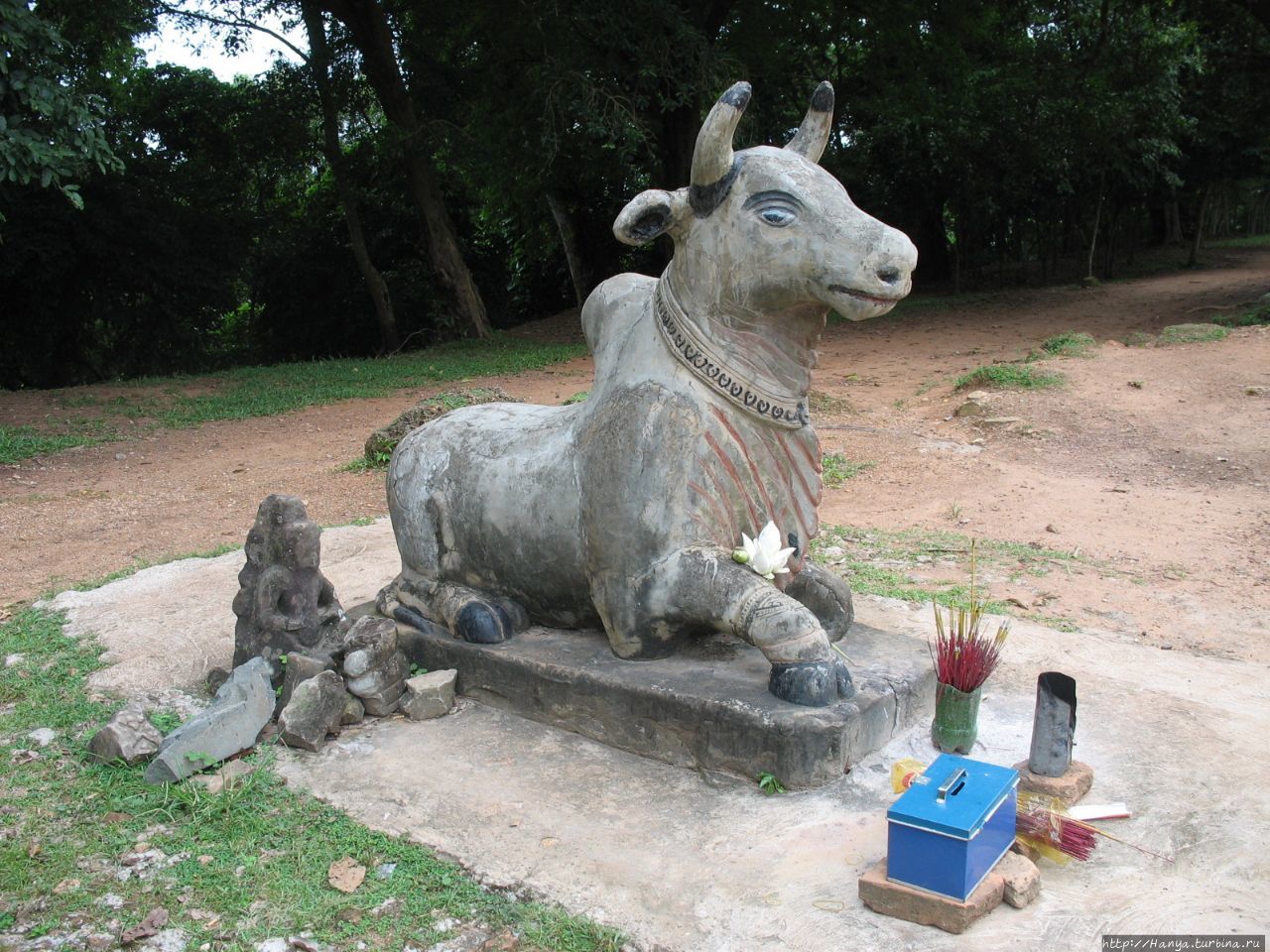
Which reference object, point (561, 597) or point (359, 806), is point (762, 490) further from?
point (359, 806)

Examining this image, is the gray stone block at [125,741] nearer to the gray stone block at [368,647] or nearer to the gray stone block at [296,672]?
the gray stone block at [296,672]

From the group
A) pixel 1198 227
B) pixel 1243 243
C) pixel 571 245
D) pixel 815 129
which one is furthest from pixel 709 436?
pixel 1243 243

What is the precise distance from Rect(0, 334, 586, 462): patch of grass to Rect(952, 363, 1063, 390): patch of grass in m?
5.64

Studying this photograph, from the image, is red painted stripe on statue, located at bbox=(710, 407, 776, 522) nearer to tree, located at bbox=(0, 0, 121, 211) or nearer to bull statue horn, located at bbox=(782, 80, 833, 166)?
bull statue horn, located at bbox=(782, 80, 833, 166)

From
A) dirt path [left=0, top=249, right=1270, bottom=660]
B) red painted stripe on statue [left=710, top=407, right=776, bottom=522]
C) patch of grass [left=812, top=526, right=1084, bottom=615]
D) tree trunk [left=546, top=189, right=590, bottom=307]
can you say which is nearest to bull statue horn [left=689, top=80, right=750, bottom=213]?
red painted stripe on statue [left=710, top=407, right=776, bottom=522]

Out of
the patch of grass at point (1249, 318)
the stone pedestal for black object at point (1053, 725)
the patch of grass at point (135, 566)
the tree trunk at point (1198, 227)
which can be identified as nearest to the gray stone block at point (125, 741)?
the patch of grass at point (135, 566)

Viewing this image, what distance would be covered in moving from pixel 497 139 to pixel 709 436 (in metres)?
13.2

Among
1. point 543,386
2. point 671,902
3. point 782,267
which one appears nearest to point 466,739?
point 671,902

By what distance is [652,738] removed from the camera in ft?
11.4

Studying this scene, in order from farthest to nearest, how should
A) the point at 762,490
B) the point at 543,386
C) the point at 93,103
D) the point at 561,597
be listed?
the point at 543,386 < the point at 93,103 < the point at 561,597 < the point at 762,490

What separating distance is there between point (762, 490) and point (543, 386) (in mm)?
9547

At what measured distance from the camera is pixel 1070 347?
12727 millimetres

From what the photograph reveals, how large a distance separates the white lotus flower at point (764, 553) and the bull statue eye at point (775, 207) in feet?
3.09

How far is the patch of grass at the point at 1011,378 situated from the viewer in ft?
36.7
